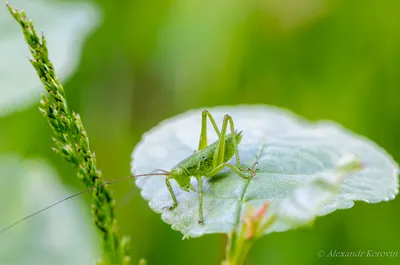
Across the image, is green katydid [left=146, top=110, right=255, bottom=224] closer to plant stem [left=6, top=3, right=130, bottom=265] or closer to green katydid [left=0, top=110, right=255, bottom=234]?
green katydid [left=0, top=110, right=255, bottom=234]

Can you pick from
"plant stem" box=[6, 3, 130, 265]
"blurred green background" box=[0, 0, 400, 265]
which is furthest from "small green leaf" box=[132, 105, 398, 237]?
"blurred green background" box=[0, 0, 400, 265]

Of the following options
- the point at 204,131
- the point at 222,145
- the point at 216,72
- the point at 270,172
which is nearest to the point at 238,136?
the point at 222,145

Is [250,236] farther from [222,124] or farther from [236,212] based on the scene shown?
[222,124]

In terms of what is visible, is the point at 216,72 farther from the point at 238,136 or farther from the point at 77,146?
the point at 77,146

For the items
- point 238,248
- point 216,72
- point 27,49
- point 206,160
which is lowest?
point 216,72

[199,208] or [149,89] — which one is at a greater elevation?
[199,208]

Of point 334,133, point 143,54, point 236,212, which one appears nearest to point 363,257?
point 334,133
